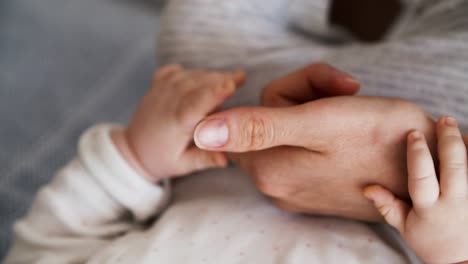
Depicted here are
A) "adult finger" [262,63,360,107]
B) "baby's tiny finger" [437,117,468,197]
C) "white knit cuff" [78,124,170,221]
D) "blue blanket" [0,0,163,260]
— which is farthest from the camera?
"blue blanket" [0,0,163,260]

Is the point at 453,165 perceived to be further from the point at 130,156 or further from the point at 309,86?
the point at 130,156

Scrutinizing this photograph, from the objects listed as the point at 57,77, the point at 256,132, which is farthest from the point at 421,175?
the point at 57,77

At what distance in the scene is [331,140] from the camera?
42cm

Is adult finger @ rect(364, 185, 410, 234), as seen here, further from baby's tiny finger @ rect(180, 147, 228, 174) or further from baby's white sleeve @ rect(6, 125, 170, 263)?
baby's white sleeve @ rect(6, 125, 170, 263)

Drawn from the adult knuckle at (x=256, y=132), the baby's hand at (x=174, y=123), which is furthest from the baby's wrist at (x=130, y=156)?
the adult knuckle at (x=256, y=132)

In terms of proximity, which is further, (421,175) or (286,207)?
(286,207)

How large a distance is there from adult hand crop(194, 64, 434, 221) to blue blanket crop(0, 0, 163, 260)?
21.9 inches

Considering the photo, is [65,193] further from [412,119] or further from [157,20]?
[157,20]

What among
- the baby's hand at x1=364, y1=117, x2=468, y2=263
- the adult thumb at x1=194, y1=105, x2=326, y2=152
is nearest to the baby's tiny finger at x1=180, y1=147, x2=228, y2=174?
the adult thumb at x1=194, y1=105, x2=326, y2=152

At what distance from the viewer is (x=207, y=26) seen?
0.65 meters

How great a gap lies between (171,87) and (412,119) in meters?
0.29

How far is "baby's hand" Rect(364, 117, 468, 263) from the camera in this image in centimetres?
37

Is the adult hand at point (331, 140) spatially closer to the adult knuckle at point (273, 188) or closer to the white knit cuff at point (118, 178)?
the adult knuckle at point (273, 188)

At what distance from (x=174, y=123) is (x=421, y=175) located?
0.90 feet
